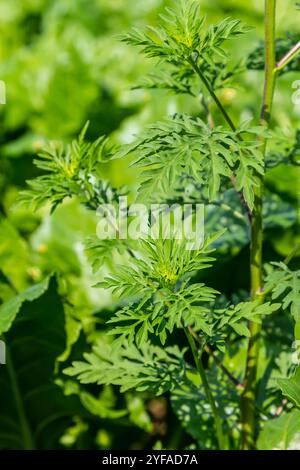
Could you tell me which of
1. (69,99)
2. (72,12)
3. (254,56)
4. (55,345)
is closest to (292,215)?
(254,56)

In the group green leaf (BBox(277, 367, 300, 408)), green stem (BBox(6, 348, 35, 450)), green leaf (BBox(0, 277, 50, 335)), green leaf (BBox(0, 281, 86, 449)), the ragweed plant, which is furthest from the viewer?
green stem (BBox(6, 348, 35, 450))

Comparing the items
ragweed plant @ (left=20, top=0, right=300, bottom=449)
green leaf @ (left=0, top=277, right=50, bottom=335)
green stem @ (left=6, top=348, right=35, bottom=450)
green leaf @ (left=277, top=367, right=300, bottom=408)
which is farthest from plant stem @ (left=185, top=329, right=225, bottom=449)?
green stem @ (left=6, top=348, right=35, bottom=450)

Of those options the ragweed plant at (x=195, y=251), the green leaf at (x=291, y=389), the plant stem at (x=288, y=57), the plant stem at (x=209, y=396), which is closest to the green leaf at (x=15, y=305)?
the ragweed plant at (x=195, y=251)

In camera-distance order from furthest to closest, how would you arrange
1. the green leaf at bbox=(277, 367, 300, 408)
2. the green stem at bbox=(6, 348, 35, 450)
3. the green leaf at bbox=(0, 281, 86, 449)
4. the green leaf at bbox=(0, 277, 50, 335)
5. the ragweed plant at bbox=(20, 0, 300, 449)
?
the green stem at bbox=(6, 348, 35, 450) → the green leaf at bbox=(0, 281, 86, 449) → the green leaf at bbox=(0, 277, 50, 335) → the green leaf at bbox=(277, 367, 300, 408) → the ragweed plant at bbox=(20, 0, 300, 449)

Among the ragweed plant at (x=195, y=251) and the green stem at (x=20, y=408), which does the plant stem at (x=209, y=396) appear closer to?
the ragweed plant at (x=195, y=251)

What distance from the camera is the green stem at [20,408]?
2029 millimetres

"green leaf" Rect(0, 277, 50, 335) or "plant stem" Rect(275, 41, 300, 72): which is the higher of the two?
"plant stem" Rect(275, 41, 300, 72)

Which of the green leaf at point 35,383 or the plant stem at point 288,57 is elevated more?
the plant stem at point 288,57

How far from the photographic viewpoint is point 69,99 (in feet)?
10.7

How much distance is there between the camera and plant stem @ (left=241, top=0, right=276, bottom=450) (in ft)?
4.31

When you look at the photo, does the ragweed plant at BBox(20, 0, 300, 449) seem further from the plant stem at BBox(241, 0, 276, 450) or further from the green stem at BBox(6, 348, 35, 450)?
the green stem at BBox(6, 348, 35, 450)

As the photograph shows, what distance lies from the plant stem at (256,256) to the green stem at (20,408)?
0.72 metres
